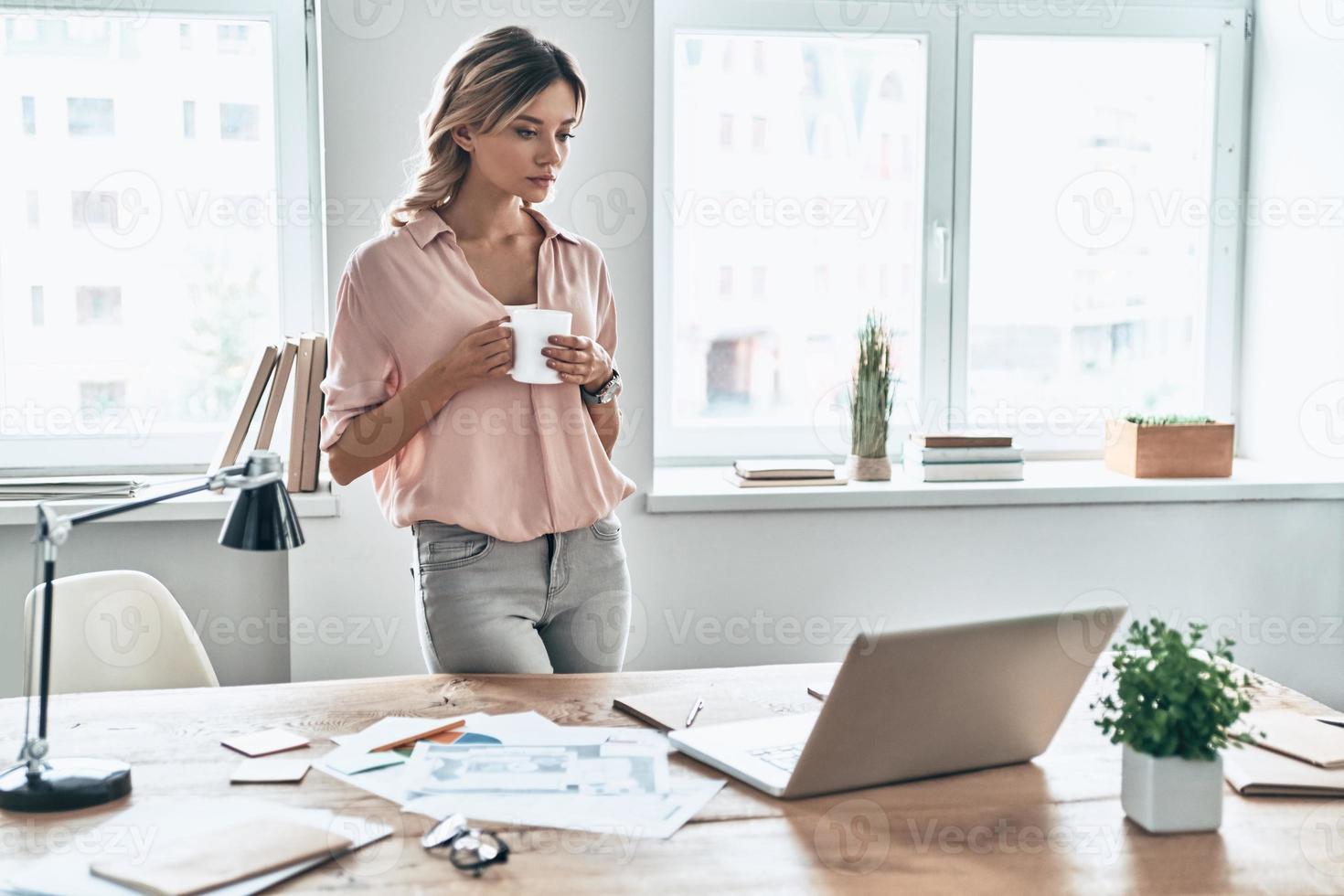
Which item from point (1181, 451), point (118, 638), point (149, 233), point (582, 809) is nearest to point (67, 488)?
point (149, 233)

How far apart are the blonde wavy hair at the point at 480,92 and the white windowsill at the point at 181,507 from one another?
0.87 metres

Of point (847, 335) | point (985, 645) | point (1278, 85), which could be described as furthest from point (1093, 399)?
point (985, 645)

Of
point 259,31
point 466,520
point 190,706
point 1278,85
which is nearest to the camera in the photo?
point 190,706

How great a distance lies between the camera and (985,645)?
1.24 m

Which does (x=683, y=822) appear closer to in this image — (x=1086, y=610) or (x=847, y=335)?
(x=1086, y=610)

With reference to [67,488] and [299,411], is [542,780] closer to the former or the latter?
[299,411]

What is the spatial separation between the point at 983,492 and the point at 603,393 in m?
1.27

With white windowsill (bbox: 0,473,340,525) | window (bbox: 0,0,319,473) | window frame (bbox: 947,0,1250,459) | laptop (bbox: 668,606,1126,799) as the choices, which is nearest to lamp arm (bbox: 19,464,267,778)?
laptop (bbox: 668,606,1126,799)

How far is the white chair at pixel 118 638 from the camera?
192 cm

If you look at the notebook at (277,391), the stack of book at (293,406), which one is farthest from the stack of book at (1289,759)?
the notebook at (277,391)

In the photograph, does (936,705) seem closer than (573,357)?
Yes

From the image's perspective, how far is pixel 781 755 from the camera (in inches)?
54.3

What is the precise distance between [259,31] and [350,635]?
1425 millimetres

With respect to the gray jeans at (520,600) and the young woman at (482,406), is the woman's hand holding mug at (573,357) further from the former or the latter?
the gray jeans at (520,600)
